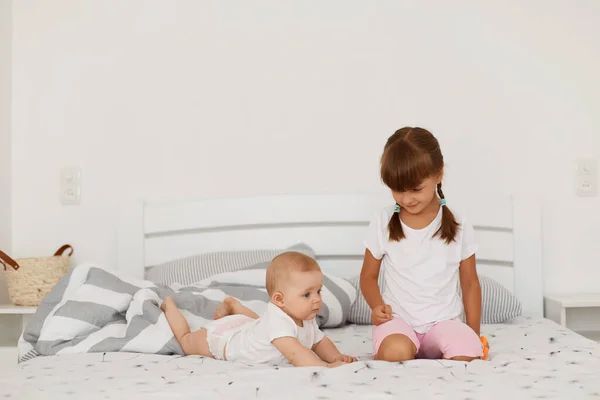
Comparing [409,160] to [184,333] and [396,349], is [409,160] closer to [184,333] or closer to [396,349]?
[396,349]

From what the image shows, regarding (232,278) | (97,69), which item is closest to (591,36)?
(232,278)

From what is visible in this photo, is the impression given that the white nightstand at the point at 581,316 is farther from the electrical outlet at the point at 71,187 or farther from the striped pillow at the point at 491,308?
the electrical outlet at the point at 71,187

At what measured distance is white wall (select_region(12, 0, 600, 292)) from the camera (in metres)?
2.71

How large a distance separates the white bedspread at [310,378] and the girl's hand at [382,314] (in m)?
0.18

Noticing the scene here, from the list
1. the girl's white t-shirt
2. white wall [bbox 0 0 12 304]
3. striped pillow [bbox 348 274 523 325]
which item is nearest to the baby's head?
the girl's white t-shirt

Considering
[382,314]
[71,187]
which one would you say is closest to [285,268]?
[382,314]

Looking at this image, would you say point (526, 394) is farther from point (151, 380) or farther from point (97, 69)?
point (97, 69)

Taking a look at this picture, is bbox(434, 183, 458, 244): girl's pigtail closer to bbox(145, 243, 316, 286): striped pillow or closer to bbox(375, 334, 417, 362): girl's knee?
bbox(375, 334, 417, 362): girl's knee

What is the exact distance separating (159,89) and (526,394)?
6.28ft

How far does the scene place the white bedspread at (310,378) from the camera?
51.1 inches

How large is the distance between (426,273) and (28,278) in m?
1.42

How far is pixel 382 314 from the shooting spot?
1.71 metres

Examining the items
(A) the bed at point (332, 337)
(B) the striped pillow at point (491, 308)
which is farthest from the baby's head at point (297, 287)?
(B) the striped pillow at point (491, 308)

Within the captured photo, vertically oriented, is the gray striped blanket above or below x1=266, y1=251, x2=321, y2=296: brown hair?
below
